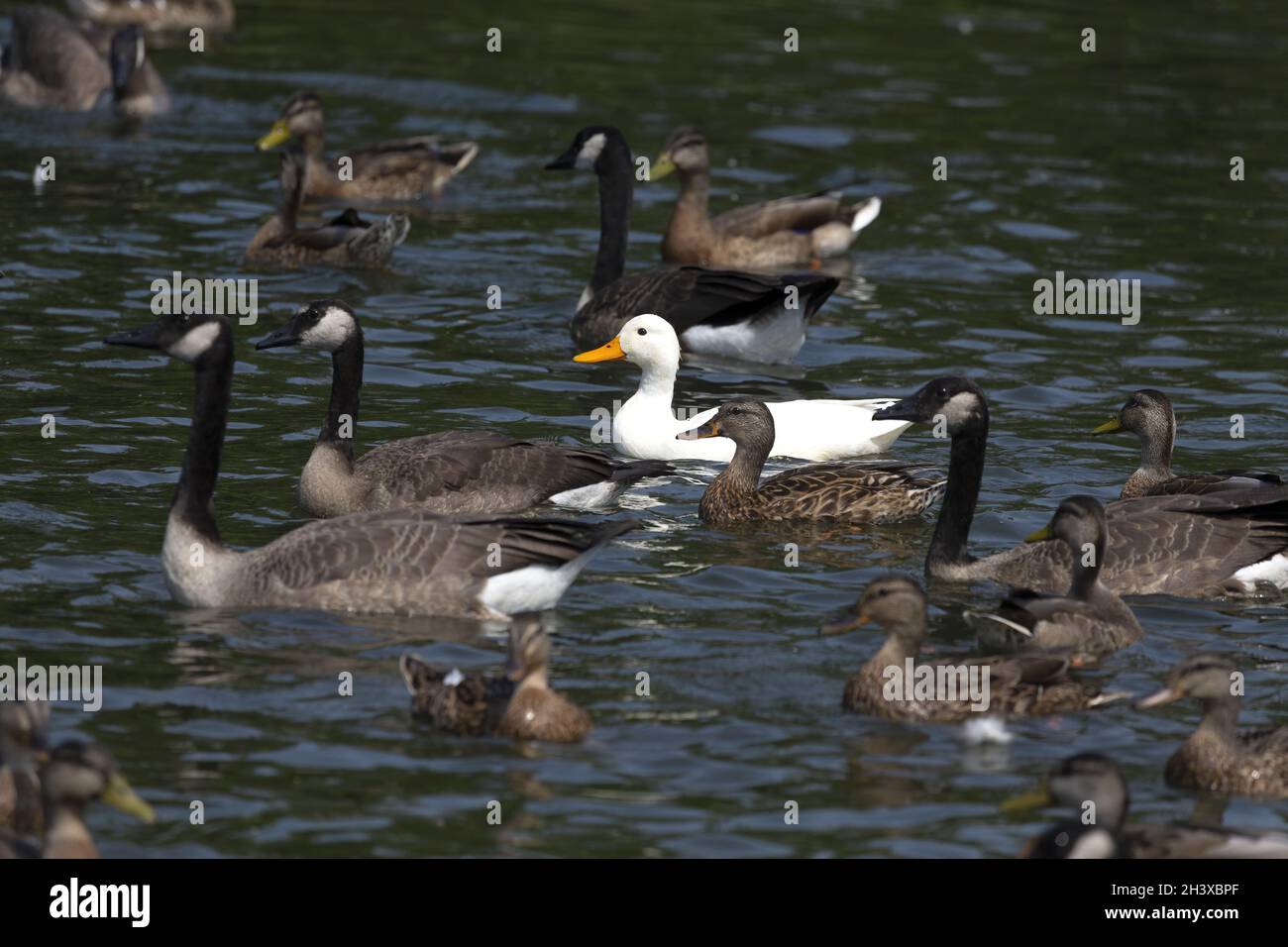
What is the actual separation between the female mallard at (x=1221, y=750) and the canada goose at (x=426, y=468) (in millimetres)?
5114

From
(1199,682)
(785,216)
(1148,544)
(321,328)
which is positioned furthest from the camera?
(785,216)

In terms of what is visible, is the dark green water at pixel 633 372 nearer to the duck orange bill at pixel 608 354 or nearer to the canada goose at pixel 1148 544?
the canada goose at pixel 1148 544

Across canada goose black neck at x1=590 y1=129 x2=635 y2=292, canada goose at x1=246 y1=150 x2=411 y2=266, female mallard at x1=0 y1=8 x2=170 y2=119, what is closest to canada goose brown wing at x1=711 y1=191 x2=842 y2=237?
canada goose black neck at x1=590 y1=129 x2=635 y2=292

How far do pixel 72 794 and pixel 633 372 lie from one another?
10572 mm

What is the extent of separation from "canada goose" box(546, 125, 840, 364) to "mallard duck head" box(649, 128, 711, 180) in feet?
7.57

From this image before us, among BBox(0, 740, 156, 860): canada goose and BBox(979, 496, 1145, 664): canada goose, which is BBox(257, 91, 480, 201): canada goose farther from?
BBox(0, 740, 156, 860): canada goose

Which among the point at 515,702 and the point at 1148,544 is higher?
the point at 1148,544

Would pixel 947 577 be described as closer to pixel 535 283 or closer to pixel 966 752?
pixel 966 752

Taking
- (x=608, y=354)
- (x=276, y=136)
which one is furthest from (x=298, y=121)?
(x=608, y=354)

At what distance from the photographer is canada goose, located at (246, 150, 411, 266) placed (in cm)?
2041

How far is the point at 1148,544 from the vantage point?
1298cm

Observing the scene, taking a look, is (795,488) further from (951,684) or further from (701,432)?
(951,684)

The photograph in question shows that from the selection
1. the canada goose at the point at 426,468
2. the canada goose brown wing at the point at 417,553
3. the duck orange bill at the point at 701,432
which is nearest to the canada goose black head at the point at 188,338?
the canada goose brown wing at the point at 417,553

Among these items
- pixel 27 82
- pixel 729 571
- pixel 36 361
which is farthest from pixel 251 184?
pixel 729 571
